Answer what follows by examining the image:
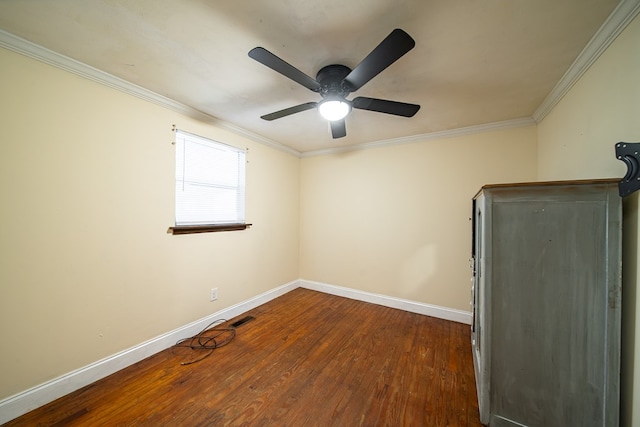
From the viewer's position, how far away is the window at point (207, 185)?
2.33m

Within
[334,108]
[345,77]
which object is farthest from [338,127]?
[345,77]

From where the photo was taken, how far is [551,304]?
4.08 ft

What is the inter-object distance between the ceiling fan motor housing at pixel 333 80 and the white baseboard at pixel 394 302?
274 cm

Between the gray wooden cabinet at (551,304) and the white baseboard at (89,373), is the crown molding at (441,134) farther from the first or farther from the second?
the white baseboard at (89,373)

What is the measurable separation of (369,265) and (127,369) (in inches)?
113

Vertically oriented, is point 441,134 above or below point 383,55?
above

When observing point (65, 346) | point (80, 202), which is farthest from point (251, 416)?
point (80, 202)

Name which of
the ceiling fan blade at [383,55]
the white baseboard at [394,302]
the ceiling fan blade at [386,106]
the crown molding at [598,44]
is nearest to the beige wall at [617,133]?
the crown molding at [598,44]

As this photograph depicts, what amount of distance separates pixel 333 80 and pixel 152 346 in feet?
9.19

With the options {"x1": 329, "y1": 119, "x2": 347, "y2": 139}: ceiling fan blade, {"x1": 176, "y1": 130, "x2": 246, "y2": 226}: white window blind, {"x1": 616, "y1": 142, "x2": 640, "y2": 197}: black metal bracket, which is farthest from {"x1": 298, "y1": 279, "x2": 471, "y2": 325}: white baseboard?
{"x1": 329, "y1": 119, "x2": 347, "y2": 139}: ceiling fan blade

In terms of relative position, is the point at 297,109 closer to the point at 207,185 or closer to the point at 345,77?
the point at 345,77

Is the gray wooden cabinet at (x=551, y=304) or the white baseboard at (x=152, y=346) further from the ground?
the gray wooden cabinet at (x=551, y=304)

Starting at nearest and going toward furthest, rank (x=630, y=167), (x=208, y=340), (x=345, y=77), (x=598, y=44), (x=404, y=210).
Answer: (x=630, y=167)
(x=598, y=44)
(x=345, y=77)
(x=208, y=340)
(x=404, y=210)

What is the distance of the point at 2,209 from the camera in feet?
4.57
